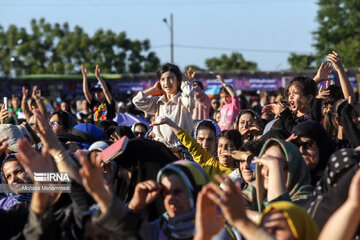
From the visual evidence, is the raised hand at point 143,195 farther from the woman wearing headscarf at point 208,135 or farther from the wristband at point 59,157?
the woman wearing headscarf at point 208,135

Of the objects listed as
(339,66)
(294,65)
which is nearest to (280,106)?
(339,66)

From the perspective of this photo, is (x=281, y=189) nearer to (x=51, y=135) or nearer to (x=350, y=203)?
(x=350, y=203)

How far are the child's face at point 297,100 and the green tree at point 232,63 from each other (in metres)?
66.7

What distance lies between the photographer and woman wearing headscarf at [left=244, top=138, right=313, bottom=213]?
398 centimetres

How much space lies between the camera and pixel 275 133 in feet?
18.2

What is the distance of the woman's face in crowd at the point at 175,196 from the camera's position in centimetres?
372

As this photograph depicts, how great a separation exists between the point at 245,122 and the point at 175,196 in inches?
169

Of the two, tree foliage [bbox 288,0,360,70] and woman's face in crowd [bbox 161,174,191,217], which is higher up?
tree foliage [bbox 288,0,360,70]

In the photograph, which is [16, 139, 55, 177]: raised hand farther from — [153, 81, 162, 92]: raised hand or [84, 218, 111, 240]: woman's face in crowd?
[153, 81, 162, 92]: raised hand

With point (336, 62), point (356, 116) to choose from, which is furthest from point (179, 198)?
point (336, 62)

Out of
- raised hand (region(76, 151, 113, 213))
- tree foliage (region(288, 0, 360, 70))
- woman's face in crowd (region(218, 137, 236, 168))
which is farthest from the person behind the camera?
tree foliage (region(288, 0, 360, 70))

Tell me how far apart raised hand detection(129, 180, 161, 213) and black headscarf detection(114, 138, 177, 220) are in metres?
0.74

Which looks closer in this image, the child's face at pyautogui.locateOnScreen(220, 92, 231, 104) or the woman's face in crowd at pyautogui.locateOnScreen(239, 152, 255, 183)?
the woman's face in crowd at pyautogui.locateOnScreen(239, 152, 255, 183)

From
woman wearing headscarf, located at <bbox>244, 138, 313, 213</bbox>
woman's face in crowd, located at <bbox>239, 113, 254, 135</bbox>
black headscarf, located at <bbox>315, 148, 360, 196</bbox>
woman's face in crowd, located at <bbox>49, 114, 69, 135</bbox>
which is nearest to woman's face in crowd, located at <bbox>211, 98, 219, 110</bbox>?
woman's face in crowd, located at <bbox>239, 113, 254, 135</bbox>
